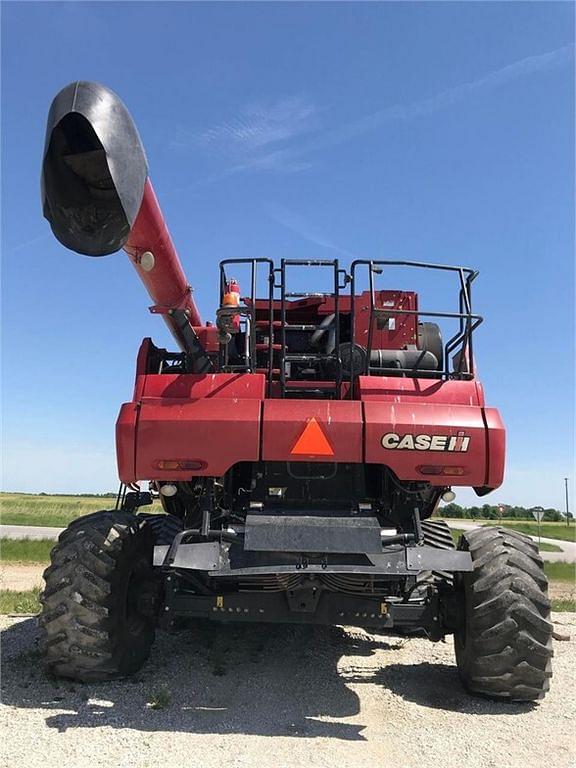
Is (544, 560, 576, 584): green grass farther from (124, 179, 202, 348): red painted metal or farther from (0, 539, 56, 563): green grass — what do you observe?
(124, 179, 202, 348): red painted metal

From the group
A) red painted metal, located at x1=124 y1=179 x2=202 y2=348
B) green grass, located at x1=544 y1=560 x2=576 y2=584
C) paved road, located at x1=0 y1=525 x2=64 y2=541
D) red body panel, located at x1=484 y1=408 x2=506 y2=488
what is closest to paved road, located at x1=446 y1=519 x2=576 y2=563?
green grass, located at x1=544 y1=560 x2=576 y2=584

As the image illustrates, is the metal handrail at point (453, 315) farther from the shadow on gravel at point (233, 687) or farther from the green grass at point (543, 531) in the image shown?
the green grass at point (543, 531)

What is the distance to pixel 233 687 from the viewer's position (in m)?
5.75

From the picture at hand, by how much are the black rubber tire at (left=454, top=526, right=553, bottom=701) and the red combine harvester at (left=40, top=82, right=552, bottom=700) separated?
1 cm

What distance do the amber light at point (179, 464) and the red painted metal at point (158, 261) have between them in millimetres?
1466

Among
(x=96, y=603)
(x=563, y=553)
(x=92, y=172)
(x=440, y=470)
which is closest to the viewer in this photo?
(x=92, y=172)

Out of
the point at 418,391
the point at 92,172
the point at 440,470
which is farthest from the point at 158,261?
the point at 440,470

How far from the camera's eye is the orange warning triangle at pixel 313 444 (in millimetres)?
5469

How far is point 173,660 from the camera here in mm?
6512

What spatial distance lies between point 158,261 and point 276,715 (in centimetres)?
380

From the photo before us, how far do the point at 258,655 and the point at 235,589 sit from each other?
173 cm

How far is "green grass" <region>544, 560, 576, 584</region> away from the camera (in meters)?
18.8

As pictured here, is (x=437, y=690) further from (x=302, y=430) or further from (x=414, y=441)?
(x=302, y=430)

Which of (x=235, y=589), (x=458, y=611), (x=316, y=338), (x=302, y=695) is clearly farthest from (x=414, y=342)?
(x=302, y=695)
